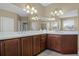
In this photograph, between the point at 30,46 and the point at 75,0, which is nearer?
the point at 75,0

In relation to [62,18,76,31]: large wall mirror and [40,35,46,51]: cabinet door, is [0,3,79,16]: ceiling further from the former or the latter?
[40,35,46,51]: cabinet door

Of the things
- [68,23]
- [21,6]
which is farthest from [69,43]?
[21,6]

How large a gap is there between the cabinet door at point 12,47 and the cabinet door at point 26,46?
0.19 meters

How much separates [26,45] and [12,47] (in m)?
0.50

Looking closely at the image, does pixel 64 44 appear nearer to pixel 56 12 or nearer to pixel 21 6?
pixel 56 12

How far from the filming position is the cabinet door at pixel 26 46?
92.4 inches

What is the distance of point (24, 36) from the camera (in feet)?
7.81

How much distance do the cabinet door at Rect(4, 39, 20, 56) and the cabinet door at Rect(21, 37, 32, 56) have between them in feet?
0.63

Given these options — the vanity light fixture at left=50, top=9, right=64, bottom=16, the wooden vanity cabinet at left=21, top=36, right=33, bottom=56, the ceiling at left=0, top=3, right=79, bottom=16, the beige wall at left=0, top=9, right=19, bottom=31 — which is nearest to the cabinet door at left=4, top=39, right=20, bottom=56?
the wooden vanity cabinet at left=21, top=36, right=33, bottom=56

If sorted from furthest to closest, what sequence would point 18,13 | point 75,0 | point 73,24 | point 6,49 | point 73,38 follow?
point 73,38 < point 73,24 < point 18,13 < point 6,49 < point 75,0

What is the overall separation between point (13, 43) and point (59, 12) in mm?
1329

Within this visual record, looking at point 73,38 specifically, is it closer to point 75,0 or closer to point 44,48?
point 44,48

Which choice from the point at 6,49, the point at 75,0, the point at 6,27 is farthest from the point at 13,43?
the point at 75,0

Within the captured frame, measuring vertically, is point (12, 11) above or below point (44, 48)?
above
